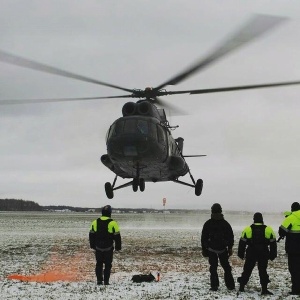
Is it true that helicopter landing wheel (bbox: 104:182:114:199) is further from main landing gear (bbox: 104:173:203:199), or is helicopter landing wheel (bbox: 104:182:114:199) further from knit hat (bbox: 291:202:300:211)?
knit hat (bbox: 291:202:300:211)

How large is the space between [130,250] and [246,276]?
980 cm

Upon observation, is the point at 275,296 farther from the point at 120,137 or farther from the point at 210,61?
the point at 120,137

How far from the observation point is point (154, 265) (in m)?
13.2

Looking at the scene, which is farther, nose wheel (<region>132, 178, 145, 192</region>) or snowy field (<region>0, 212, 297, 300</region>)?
nose wheel (<region>132, 178, 145, 192</region>)

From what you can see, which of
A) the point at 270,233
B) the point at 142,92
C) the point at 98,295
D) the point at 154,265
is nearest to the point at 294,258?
the point at 270,233

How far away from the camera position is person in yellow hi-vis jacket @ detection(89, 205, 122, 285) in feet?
30.8

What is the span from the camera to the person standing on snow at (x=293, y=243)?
8.50 m

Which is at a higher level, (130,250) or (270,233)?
(270,233)

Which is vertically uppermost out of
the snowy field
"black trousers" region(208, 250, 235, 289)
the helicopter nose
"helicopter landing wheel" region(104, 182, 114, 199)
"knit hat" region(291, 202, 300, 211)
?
the helicopter nose

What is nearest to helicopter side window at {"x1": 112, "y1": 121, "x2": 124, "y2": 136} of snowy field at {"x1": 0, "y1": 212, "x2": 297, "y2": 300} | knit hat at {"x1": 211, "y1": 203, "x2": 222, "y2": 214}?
snowy field at {"x1": 0, "y1": 212, "x2": 297, "y2": 300}

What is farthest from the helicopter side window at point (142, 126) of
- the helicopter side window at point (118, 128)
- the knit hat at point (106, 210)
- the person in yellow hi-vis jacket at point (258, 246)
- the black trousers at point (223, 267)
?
the person in yellow hi-vis jacket at point (258, 246)

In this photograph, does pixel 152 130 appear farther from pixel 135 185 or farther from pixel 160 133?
A: pixel 135 185

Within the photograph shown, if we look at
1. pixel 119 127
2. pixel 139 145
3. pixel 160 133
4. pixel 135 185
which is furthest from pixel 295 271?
pixel 135 185

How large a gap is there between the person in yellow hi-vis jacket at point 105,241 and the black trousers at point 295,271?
3.60 metres
